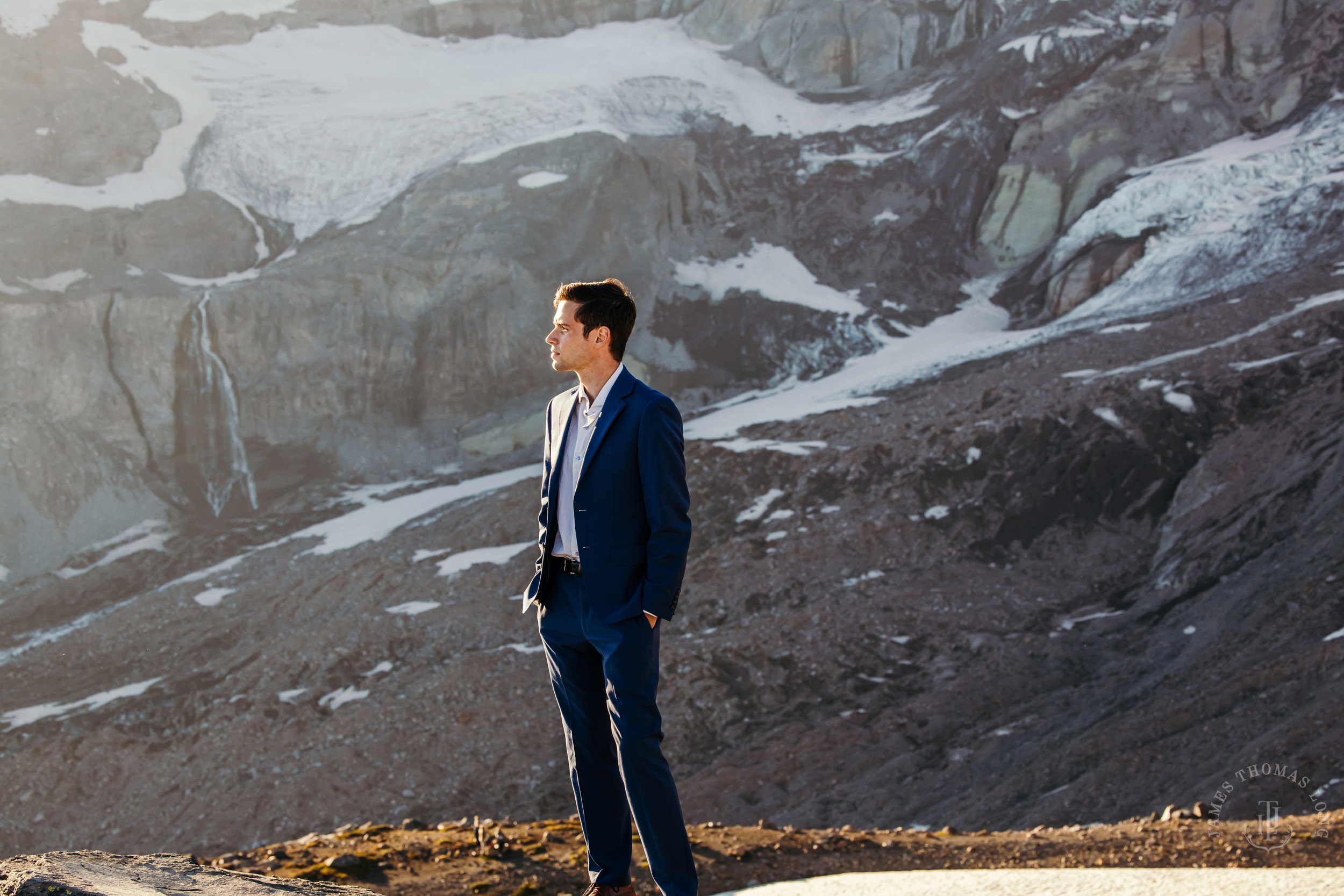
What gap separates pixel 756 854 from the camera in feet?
16.0

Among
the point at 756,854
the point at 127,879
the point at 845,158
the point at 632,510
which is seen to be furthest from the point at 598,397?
A: the point at 845,158

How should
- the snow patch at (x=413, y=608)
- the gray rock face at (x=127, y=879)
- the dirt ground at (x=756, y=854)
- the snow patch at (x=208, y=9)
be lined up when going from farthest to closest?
the snow patch at (x=208, y=9) < the snow patch at (x=413, y=608) < the dirt ground at (x=756, y=854) < the gray rock face at (x=127, y=879)

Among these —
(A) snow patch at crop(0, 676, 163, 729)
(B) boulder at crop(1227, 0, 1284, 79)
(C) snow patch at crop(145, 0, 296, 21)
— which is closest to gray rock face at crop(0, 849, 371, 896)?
(A) snow patch at crop(0, 676, 163, 729)

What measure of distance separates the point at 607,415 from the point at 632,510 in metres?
0.33

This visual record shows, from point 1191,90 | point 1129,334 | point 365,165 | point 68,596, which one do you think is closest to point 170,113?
point 365,165

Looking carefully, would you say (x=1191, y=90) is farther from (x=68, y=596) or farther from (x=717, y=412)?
(x=68, y=596)

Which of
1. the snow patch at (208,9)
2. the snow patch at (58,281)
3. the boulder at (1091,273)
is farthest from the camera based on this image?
the snow patch at (208,9)

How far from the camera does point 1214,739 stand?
9398mm

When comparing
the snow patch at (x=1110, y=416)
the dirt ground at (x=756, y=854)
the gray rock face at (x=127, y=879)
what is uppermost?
the gray rock face at (x=127, y=879)

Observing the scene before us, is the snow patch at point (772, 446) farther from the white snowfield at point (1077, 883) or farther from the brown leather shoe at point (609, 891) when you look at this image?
the brown leather shoe at point (609, 891)

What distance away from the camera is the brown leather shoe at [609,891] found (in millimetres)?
3270

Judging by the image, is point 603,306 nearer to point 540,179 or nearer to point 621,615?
point 621,615

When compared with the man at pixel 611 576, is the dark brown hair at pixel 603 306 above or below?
above

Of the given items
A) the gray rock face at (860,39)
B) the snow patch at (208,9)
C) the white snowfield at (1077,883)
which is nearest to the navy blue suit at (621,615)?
the white snowfield at (1077,883)
